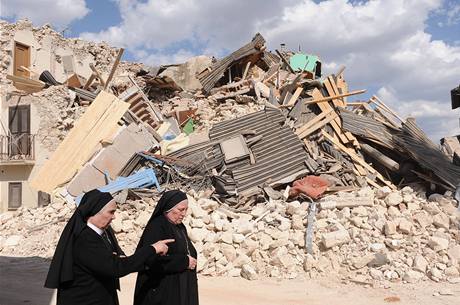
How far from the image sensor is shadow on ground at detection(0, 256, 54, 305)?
7.18 meters

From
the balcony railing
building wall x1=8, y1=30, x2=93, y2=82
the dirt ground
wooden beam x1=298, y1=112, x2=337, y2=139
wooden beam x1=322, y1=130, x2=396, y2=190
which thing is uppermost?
building wall x1=8, y1=30, x2=93, y2=82

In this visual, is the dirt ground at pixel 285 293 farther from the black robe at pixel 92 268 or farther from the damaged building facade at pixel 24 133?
the damaged building facade at pixel 24 133

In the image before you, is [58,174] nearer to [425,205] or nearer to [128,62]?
[425,205]

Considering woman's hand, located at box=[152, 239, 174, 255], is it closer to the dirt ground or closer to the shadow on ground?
the dirt ground

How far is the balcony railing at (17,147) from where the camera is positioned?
1655cm

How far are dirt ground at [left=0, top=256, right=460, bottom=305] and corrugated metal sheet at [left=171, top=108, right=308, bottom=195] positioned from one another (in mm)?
3406

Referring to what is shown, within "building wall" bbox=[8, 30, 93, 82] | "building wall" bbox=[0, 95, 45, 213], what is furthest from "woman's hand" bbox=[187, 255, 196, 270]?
"building wall" bbox=[8, 30, 93, 82]

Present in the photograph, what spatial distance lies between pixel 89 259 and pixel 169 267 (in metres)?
0.63

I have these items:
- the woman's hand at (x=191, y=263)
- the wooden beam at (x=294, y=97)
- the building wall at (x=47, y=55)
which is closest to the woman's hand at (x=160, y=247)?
the woman's hand at (x=191, y=263)

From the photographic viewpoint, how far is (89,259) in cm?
283

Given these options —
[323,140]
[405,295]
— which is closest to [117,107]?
[323,140]

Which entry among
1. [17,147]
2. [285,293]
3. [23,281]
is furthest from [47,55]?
[285,293]

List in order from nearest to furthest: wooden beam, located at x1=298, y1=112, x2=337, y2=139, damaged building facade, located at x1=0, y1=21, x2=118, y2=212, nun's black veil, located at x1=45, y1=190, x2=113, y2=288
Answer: nun's black veil, located at x1=45, y1=190, x2=113, y2=288
wooden beam, located at x1=298, y1=112, x2=337, y2=139
damaged building facade, located at x1=0, y1=21, x2=118, y2=212

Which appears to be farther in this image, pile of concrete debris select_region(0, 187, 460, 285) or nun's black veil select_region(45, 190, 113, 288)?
pile of concrete debris select_region(0, 187, 460, 285)
